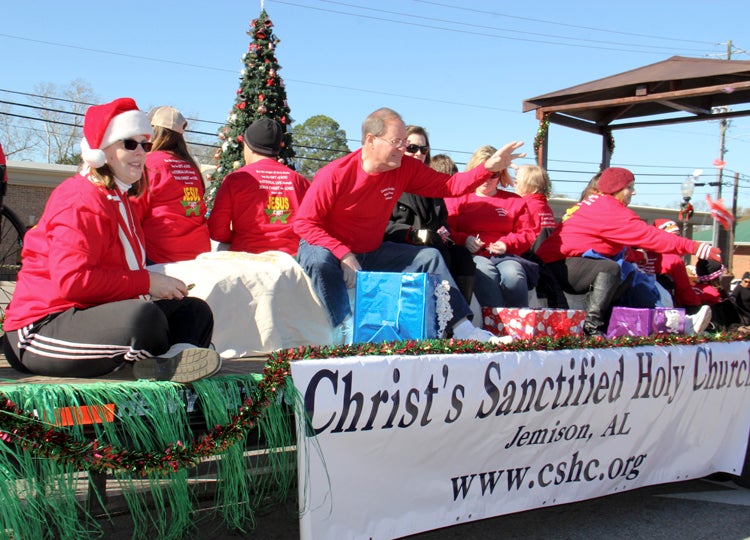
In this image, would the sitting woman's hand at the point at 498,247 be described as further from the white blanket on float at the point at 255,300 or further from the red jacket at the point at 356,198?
the white blanket on float at the point at 255,300

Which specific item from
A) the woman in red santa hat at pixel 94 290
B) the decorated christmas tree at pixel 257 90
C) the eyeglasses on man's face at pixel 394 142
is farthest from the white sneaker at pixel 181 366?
the decorated christmas tree at pixel 257 90

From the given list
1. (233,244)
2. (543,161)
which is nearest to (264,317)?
(233,244)

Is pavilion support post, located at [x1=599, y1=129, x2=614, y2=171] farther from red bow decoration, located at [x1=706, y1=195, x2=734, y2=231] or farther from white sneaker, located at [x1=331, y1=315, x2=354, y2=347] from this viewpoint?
white sneaker, located at [x1=331, y1=315, x2=354, y2=347]

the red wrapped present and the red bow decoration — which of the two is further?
the red bow decoration

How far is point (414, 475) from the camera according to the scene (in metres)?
2.95

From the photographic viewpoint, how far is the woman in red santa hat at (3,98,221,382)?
2.68 m

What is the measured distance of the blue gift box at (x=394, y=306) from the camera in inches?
150

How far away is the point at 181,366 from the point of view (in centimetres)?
265

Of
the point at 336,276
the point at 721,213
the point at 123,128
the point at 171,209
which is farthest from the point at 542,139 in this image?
the point at 123,128

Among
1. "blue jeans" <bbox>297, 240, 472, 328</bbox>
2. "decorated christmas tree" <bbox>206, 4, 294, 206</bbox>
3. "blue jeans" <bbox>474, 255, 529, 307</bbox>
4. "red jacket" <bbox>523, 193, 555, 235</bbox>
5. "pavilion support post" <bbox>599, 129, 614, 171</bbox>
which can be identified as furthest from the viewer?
"decorated christmas tree" <bbox>206, 4, 294, 206</bbox>

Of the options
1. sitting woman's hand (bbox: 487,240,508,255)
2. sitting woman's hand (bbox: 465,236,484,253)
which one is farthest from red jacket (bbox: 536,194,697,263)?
sitting woman's hand (bbox: 465,236,484,253)

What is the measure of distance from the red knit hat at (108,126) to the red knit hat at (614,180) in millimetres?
3624

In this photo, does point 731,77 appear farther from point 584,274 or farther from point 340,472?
point 340,472

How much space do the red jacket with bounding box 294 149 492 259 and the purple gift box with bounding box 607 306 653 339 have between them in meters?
1.51
